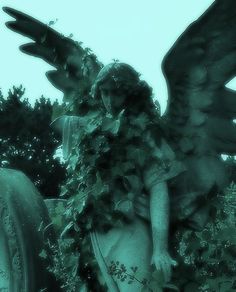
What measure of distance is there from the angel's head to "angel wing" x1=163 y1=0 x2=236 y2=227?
18 cm

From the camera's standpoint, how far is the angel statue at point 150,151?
4.75 m

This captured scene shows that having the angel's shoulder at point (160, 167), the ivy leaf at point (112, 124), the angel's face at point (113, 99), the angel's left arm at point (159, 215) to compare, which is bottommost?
the angel's left arm at point (159, 215)

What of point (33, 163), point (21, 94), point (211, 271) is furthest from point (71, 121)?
point (21, 94)

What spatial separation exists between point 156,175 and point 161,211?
9.2 inches

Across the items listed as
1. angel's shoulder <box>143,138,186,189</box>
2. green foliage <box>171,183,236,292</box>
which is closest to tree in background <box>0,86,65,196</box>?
green foliage <box>171,183,236,292</box>

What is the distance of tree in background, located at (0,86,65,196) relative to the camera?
23.5 metres

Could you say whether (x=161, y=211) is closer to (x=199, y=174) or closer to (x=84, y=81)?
(x=199, y=174)

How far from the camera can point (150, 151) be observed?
485cm

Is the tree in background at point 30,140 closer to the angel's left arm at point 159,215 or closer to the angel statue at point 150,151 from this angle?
the angel statue at point 150,151

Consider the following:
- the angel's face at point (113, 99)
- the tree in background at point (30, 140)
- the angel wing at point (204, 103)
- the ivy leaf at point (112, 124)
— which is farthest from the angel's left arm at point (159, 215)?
the tree in background at point (30, 140)

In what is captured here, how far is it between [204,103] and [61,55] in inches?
46.4

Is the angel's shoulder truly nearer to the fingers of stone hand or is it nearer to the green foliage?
the green foliage

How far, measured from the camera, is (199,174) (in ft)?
16.5

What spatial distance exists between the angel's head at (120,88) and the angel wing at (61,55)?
414mm
